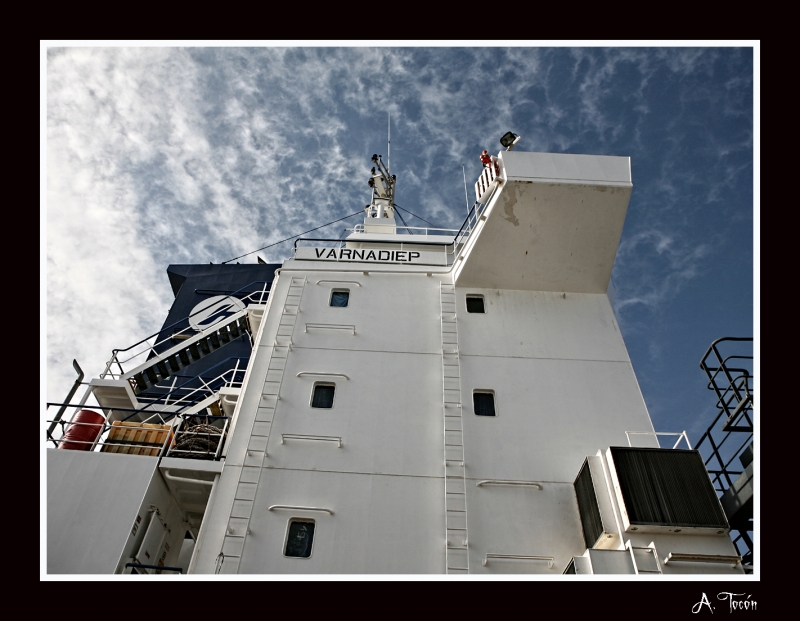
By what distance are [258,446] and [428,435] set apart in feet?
10.8

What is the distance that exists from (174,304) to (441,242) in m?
14.4

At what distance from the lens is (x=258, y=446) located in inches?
438

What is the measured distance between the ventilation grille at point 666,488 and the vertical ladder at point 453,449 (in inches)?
107

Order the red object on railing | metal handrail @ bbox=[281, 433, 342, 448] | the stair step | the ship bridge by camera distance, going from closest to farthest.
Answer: metal handrail @ bbox=[281, 433, 342, 448] → the red object on railing → the ship bridge → the stair step

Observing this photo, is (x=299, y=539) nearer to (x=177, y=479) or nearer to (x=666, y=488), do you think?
(x=177, y=479)

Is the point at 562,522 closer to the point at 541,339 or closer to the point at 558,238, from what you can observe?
the point at 541,339

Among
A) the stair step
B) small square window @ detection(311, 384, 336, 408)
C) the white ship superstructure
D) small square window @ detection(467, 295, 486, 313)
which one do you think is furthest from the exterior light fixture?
the stair step

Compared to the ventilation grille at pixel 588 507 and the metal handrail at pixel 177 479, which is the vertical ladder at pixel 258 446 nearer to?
the metal handrail at pixel 177 479

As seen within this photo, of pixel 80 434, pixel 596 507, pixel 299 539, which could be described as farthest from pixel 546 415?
pixel 80 434

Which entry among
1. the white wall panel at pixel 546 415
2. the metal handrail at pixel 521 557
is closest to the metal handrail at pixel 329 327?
the white wall panel at pixel 546 415

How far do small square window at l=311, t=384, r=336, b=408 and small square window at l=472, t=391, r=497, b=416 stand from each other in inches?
118

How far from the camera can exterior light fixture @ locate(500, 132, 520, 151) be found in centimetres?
1364

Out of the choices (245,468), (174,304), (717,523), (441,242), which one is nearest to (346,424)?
(245,468)

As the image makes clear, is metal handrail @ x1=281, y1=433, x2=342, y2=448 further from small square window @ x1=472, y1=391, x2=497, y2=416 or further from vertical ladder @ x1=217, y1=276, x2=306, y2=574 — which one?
small square window @ x1=472, y1=391, x2=497, y2=416
